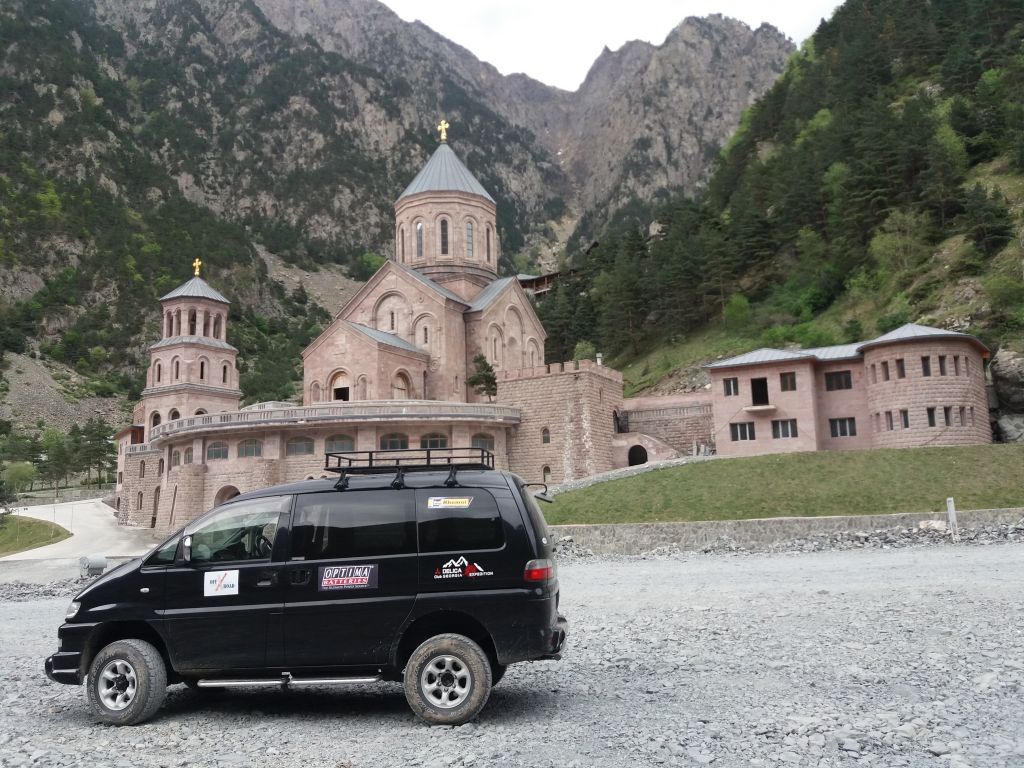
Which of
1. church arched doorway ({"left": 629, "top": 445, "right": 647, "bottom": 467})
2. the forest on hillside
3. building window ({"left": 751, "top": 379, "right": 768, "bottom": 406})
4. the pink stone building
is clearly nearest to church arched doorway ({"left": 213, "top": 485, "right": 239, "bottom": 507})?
church arched doorway ({"left": 629, "top": 445, "right": 647, "bottom": 467})

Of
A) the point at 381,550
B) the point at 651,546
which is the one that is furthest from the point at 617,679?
the point at 651,546

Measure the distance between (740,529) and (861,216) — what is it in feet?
117

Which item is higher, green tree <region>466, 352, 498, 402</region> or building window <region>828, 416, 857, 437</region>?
green tree <region>466, 352, 498, 402</region>

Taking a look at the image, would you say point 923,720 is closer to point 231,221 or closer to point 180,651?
point 180,651

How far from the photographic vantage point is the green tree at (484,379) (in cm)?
4656

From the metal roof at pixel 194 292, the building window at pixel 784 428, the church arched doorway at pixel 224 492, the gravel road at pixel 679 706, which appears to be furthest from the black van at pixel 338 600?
the metal roof at pixel 194 292

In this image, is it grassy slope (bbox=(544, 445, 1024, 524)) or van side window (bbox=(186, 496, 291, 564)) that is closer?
van side window (bbox=(186, 496, 291, 564))

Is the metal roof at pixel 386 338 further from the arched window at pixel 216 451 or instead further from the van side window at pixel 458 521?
the van side window at pixel 458 521

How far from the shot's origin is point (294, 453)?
41.3 m

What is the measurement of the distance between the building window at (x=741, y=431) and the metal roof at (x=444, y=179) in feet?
79.8

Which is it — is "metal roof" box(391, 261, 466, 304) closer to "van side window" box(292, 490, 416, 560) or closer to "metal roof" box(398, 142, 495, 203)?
"metal roof" box(398, 142, 495, 203)

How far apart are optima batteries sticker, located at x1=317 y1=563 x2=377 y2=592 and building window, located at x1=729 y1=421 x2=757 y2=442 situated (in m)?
32.6

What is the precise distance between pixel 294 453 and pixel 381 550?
34539 millimetres

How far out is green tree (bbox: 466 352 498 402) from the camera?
46.6m
